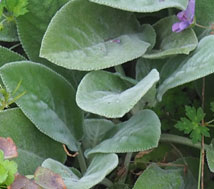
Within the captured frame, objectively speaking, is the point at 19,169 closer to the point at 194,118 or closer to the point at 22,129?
the point at 22,129

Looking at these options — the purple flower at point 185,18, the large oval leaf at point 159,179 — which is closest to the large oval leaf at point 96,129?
the large oval leaf at point 159,179

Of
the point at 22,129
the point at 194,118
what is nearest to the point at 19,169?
the point at 22,129

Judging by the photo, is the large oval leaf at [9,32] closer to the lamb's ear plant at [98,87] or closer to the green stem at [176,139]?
the lamb's ear plant at [98,87]

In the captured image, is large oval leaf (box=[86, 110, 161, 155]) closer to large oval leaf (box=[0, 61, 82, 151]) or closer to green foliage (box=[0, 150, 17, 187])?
large oval leaf (box=[0, 61, 82, 151])

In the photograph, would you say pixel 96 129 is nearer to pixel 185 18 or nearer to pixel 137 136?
pixel 137 136

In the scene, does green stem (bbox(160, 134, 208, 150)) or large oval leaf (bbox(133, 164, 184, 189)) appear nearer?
large oval leaf (bbox(133, 164, 184, 189))

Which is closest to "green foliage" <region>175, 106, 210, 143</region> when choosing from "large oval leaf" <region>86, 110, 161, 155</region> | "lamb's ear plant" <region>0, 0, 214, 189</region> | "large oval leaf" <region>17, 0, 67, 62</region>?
"lamb's ear plant" <region>0, 0, 214, 189</region>
